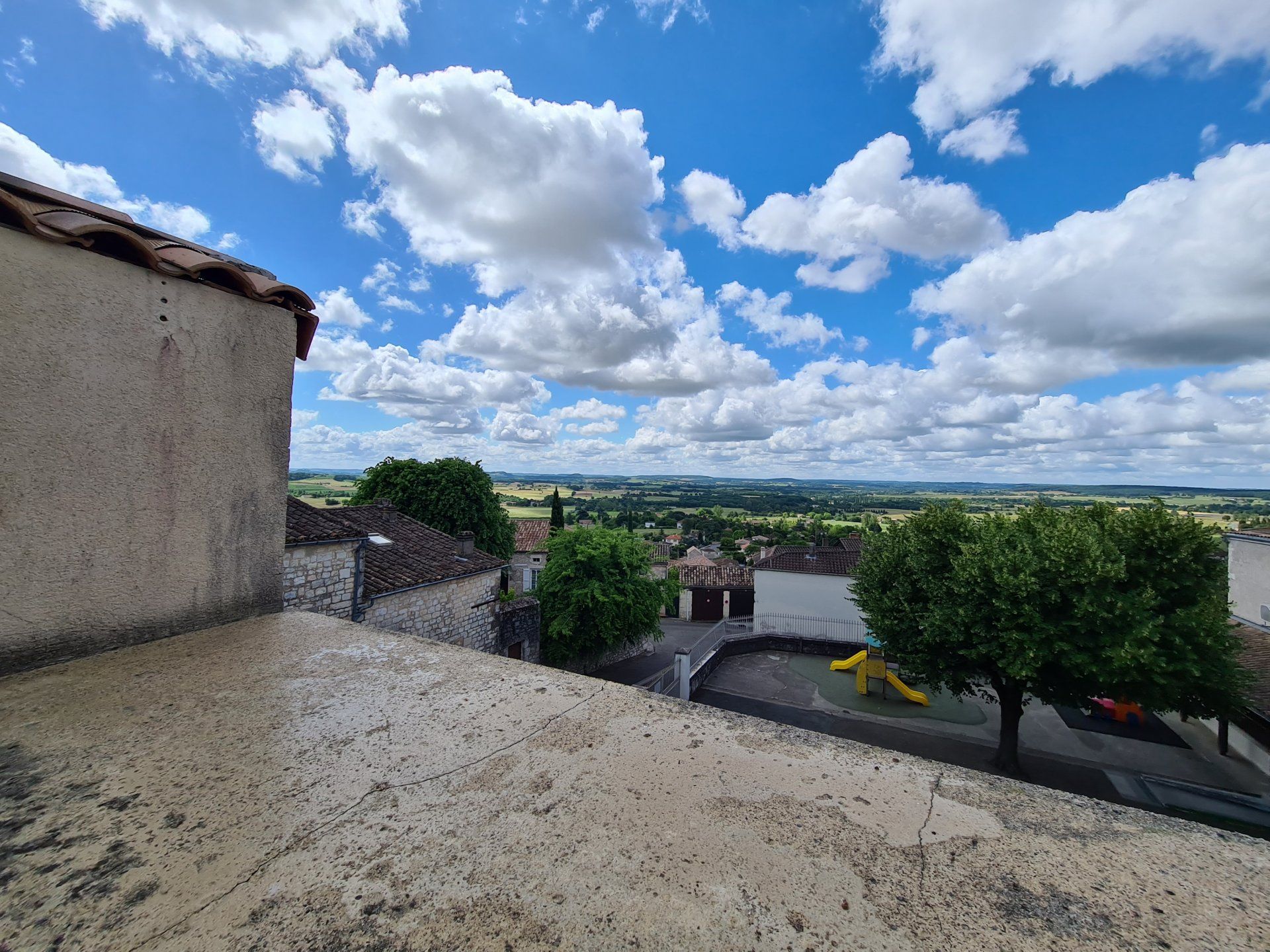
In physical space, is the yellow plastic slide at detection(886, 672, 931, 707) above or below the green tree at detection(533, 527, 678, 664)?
below

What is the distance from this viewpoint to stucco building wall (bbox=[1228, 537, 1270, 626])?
12.5 m

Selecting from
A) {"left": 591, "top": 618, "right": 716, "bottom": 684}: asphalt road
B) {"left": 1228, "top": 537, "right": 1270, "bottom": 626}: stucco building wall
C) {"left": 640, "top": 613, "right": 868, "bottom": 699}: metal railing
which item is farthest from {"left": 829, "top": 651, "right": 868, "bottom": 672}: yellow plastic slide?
{"left": 1228, "top": 537, "right": 1270, "bottom": 626}: stucco building wall

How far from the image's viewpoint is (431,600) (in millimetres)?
10586

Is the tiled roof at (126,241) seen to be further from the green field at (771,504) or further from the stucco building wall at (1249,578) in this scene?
the green field at (771,504)

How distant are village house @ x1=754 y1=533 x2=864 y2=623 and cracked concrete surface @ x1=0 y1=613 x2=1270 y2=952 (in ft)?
65.2

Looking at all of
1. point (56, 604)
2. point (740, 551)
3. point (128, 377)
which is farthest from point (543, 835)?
point (740, 551)

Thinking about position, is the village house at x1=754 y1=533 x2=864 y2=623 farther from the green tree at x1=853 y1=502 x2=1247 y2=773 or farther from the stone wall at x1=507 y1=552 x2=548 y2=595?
the stone wall at x1=507 y1=552 x2=548 y2=595

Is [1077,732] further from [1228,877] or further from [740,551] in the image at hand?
[740,551]

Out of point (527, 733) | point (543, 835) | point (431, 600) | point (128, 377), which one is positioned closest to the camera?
point (543, 835)

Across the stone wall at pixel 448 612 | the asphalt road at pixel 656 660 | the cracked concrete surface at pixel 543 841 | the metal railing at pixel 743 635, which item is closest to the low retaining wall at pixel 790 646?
the metal railing at pixel 743 635

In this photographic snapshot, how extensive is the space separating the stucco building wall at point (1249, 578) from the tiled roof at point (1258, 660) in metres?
0.34

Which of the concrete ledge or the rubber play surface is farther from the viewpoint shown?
the concrete ledge

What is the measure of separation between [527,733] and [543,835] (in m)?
0.57

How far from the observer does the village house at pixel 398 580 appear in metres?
7.42
